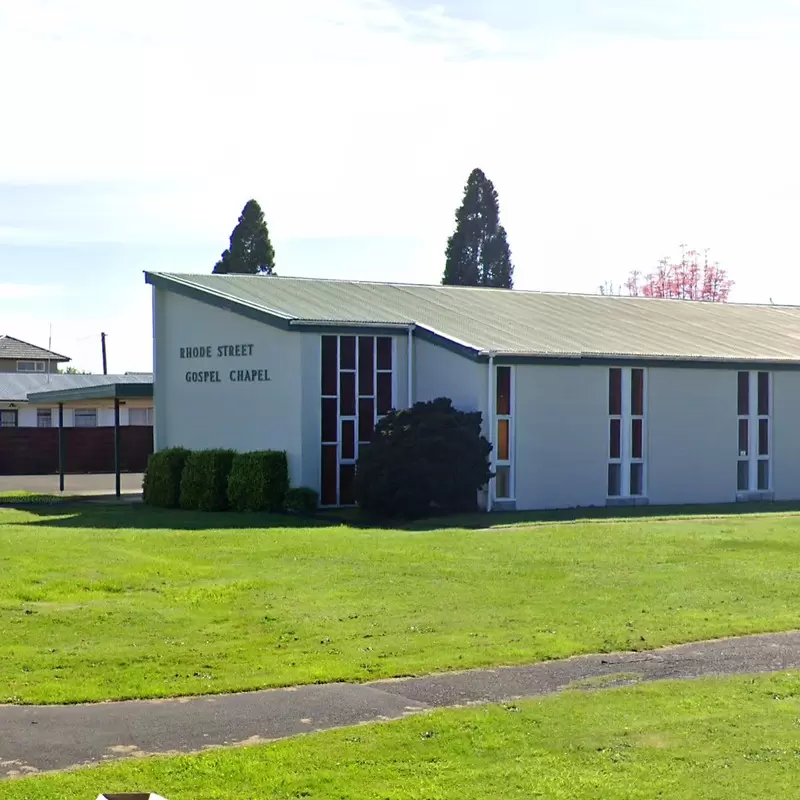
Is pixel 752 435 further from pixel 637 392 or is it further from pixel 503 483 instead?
pixel 503 483

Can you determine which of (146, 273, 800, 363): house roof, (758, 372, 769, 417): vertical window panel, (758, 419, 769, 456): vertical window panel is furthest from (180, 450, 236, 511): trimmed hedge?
(758, 372, 769, 417): vertical window panel

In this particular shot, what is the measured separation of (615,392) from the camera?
28531 millimetres

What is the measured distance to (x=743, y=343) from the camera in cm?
3231

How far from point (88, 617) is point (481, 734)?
5.84 metres

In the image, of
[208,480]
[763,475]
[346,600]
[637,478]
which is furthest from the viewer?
[763,475]

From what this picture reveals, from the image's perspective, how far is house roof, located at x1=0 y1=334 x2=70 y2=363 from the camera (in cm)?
6906

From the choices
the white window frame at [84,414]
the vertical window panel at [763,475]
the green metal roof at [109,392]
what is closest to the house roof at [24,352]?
the white window frame at [84,414]

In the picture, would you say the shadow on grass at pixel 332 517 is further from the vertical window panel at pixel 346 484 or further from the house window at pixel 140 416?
the house window at pixel 140 416

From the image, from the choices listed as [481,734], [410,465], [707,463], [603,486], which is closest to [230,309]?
[410,465]

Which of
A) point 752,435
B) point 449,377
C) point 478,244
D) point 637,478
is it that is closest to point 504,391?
point 449,377

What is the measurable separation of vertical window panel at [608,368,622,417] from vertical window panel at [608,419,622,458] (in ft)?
0.63

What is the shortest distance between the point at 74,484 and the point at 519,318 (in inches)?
585

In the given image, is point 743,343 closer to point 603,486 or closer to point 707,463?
point 707,463

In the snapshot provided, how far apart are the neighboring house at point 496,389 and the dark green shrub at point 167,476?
122 centimetres
